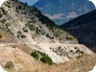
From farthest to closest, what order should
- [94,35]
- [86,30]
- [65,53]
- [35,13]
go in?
1. [86,30]
2. [94,35]
3. [35,13]
4. [65,53]

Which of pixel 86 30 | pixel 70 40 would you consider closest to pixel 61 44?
pixel 70 40

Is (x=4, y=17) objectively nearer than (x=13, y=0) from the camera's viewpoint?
Yes

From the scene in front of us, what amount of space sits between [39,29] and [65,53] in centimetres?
Answer: 972

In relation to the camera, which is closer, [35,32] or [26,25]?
[26,25]

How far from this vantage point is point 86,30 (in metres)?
196

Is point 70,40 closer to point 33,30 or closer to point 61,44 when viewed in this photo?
point 61,44

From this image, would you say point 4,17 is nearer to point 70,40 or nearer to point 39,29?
point 39,29

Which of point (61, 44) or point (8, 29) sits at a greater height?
point (8, 29)

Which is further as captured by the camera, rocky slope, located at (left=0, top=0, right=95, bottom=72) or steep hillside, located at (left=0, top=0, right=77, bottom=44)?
steep hillside, located at (left=0, top=0, right=77, bottom=44)

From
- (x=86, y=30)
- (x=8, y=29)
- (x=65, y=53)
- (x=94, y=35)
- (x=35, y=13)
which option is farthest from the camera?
(x=86, y=30)

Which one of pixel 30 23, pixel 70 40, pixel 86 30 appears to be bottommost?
pixel 86 30

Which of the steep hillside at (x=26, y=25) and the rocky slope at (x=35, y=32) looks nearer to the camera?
the rocky slope at (x=35, y=32)

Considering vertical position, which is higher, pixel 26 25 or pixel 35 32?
pixel 26 25

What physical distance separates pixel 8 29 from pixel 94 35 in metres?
101
